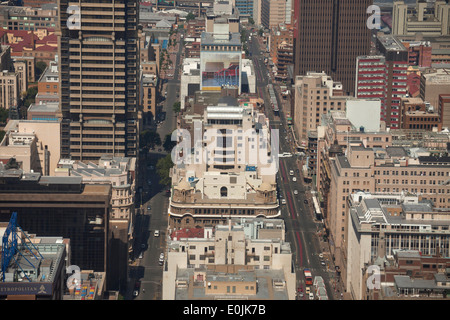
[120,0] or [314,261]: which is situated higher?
[120,0]

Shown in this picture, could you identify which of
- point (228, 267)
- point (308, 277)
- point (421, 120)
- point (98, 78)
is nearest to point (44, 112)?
point (98, 78)

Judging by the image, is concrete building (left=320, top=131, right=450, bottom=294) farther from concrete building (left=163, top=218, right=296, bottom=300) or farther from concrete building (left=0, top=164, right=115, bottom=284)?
concrete building (left=0, top=164, right=115, bottom=284)

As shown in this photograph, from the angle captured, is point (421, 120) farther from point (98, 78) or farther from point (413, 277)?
point (413, 277)

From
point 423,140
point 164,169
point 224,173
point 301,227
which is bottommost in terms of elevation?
point 301,227

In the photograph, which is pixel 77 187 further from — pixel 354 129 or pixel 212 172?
pixel 354 129
